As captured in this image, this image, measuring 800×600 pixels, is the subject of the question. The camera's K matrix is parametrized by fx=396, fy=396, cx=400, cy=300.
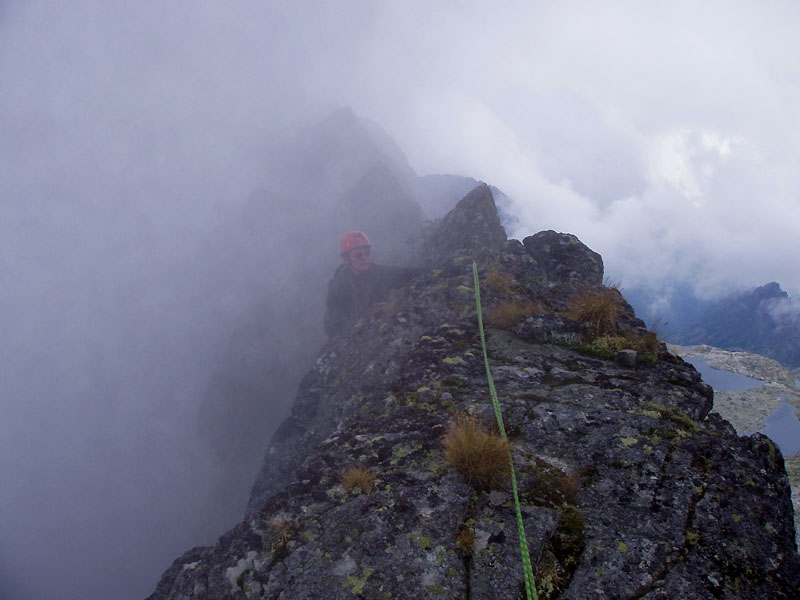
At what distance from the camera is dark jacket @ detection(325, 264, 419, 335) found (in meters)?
17.9

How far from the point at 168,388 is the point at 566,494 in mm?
51843

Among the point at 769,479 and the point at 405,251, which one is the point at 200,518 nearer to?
the point at 405,251

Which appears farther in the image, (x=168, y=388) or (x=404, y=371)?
(x=168, y=388)

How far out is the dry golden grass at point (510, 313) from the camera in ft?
29.7

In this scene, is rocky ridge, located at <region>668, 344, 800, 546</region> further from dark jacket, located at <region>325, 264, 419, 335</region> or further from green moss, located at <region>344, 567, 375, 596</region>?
green moss, located at <region>344, 567, 375, 596</region>

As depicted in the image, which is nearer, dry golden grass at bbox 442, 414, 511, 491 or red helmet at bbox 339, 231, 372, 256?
dry golden grass at bbox 442, 414, 511, 491

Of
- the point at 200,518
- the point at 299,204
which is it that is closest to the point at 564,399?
the point at 200,518

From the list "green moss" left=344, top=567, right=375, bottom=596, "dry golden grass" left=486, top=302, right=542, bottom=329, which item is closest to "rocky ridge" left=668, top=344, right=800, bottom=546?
"dry golden grass" left=486, top=302, right=542, bottom=329

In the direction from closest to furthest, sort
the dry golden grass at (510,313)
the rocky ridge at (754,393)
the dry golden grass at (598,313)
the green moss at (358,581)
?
the green moss at (358,581)
the dry golden grass at (598,313)
the dry golden grass at (510,313)
the rocky ridge at (754,393)

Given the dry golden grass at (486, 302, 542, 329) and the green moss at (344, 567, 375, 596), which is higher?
the dry golden grass at (486, 302, 542, 329)

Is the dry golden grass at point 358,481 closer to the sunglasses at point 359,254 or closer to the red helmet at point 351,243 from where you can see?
the red helmet at point 351,243

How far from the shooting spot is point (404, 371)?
27.5 feet

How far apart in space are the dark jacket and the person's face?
1.08 m

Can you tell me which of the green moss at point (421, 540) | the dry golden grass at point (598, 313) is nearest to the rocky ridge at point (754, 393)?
the dry golden grass at point (598, 313)
